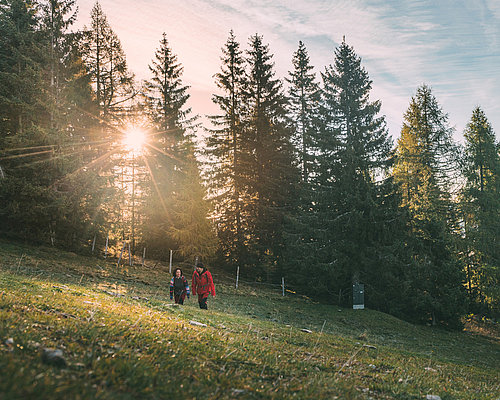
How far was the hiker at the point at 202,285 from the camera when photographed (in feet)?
45.6

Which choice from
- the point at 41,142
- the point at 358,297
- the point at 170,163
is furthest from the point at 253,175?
the point at 41,142

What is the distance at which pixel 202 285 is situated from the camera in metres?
14.1

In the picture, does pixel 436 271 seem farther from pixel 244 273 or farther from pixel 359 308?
pixel 244 273

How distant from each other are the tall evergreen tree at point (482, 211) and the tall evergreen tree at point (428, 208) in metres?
1.80

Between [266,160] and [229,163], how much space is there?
4041mm

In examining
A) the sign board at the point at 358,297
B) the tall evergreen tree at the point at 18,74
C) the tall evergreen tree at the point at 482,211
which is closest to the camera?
the tall evergreen tree at the point at 18,74

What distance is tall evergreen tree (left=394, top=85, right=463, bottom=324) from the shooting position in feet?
82.0

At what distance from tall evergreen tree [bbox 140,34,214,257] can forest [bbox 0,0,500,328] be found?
0.15m

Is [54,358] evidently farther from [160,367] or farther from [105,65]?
[105,65]

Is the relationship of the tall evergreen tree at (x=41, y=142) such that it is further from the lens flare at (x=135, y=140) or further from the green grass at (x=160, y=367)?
the green grass at (x=160, y=367)

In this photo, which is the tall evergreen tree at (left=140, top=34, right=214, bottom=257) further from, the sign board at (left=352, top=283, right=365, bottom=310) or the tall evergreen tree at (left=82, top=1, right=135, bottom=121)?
the sign board at (left=352, top=283, right=365, bottom=310)

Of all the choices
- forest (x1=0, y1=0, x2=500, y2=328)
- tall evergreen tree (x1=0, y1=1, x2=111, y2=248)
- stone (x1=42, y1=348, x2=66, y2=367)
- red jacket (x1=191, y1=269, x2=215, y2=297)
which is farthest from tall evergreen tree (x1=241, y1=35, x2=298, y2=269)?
stone (x1=42, y1=348, x2=66, y2=367)

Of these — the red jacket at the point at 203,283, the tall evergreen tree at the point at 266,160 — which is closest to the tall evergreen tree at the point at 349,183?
the tall evergreen tree at the point at 266,160

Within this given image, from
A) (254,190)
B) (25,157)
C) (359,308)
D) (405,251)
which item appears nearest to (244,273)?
(254,190)
